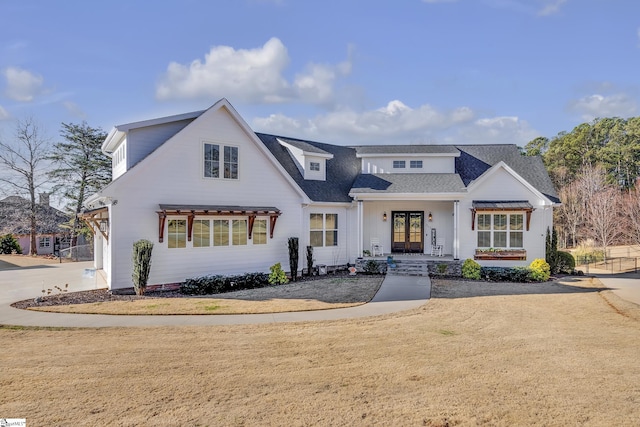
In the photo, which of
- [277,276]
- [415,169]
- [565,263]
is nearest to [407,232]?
[415,169]

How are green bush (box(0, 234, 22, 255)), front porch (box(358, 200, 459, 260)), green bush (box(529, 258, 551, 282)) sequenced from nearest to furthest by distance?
green bush (box(529, 258, 551, 282)) → front porch (box(358, 200, 459, 260)) → green bush (box(0, 234, 22, 255))

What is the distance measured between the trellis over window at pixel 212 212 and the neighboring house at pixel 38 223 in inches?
917

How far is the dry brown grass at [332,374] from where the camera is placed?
17.3ft

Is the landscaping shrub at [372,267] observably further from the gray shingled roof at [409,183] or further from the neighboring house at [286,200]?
the gray shingled roof at [409,183]

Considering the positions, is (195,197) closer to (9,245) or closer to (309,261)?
(309,261)

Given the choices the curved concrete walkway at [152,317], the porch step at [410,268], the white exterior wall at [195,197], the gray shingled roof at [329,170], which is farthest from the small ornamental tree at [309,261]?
the porch step at [410,268]

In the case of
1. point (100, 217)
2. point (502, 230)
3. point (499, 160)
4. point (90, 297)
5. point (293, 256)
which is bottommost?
point (90, 297)

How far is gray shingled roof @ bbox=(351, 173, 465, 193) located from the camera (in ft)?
65.9

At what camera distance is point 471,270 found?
18.7m

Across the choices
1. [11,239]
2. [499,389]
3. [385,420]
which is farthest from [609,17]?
[11,239]

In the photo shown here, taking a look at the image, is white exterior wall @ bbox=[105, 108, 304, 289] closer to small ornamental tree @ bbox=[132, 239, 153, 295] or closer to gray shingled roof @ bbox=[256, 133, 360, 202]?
small ornamental tree @ bbox=[132, 239, 153, 295]

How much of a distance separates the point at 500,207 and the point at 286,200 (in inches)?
416

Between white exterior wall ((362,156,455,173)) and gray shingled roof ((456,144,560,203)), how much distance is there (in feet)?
3.53

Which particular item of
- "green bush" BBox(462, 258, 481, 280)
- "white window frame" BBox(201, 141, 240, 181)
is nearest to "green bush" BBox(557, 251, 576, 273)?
"green bush" BBox(462, 258, 481, 280)
